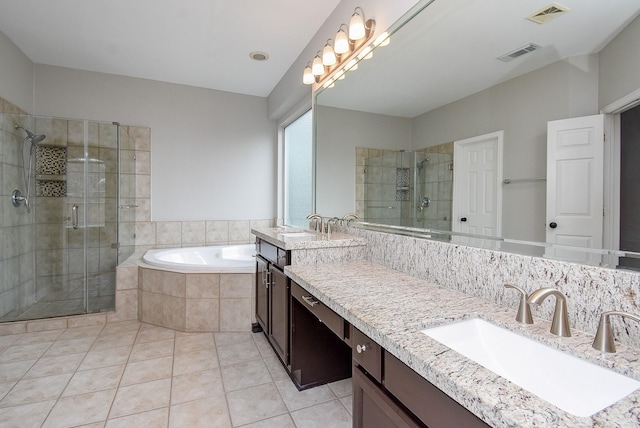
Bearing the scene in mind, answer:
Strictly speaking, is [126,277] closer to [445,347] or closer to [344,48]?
[344,48]

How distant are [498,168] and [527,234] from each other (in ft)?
0.82

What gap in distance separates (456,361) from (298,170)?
3051 mm

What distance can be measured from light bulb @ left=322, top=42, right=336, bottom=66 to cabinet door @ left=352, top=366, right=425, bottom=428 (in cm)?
205

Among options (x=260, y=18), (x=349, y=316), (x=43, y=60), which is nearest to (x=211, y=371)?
(x=349, y=316)

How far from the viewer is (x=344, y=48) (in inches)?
82.3

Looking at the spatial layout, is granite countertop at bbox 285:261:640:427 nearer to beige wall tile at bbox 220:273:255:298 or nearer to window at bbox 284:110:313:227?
beige wall tile at bbox 220:273:255:298

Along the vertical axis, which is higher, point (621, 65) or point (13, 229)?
point (621, 65)

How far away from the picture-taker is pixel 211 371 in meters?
2.04

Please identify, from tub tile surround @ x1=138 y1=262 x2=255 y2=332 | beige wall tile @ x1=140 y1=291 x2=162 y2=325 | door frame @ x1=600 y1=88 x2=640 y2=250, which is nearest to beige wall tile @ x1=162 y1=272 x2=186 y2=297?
tub tile surround @ x1=138 y1=262 x2=255 y2=332

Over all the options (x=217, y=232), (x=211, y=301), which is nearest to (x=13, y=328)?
(x=211, y=301)

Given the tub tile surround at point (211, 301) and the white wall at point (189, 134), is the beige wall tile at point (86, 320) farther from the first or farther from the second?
the white wall at point (189, 134)

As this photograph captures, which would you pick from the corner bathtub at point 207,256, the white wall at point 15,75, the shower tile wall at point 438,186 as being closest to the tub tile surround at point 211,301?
the corner bathtub at point 207,256

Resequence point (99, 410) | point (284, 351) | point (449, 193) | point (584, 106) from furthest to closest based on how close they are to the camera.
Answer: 1. point (284, 351)
2. point (99, 410)
3. point (449, 193)
4. point (584, 106)

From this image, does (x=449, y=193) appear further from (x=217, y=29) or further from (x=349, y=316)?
(x=217, y=29)
